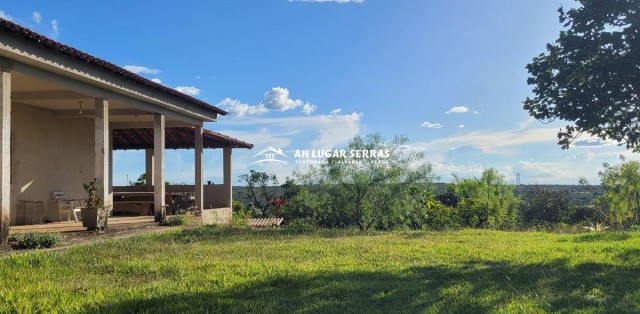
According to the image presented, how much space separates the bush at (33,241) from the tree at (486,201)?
1598cm

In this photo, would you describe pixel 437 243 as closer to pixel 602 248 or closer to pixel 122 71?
pixel 602 248

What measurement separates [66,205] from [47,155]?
1.64 metres

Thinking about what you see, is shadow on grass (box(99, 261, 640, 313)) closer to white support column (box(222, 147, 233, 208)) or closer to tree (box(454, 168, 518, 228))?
white support column (box(222, 147, 233, 208))

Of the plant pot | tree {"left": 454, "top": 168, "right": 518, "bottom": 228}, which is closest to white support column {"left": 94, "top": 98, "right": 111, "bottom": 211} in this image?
the plant pot

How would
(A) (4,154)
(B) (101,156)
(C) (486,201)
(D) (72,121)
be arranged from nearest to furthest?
(A) (4,154) < (B) (101,156) < (D) (72,121) < (C) (486,201)

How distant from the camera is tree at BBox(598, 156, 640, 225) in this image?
19.1 meters

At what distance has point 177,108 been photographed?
1423cm

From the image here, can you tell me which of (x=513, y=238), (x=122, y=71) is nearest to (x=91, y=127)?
(x=122, y=71)

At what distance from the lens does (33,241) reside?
822cm

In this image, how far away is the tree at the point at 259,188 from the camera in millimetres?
28578

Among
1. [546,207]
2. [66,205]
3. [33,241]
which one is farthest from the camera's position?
[546,207]

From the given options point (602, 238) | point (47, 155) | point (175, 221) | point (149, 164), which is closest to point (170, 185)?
point (149, 164)

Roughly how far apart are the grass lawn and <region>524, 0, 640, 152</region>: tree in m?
2.46

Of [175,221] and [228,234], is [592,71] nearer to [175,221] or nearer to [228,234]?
[228,234]
